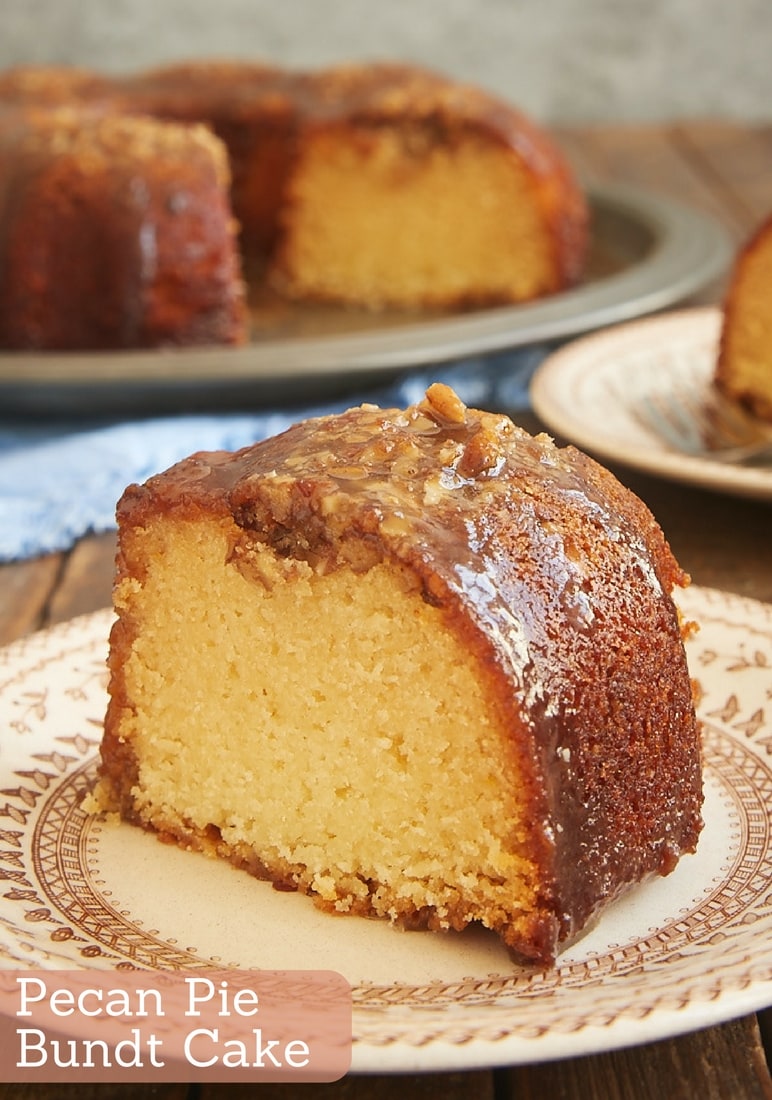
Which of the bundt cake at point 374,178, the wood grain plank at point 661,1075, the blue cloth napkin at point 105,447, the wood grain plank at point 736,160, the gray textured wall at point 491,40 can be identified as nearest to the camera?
the wood grain plank at point 661,1075

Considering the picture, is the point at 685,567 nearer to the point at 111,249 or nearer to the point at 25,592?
the point at 25,592

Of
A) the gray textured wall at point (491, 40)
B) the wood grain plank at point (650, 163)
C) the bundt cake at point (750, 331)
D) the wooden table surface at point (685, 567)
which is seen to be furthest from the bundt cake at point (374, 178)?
the gray textured wall at point (491, 40)

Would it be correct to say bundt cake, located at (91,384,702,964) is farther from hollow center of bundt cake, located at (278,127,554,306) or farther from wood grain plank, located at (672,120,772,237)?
wood grain plank, located at (672,120,772,237)

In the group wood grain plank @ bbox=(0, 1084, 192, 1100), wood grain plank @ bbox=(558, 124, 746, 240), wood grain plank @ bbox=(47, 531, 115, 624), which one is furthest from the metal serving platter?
wood grain plank @ bbox=(0, 1084, 192, 1100)

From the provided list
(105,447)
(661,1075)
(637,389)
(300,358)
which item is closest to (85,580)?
(105,447)

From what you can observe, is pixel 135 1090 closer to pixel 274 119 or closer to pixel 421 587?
pixel 421 587

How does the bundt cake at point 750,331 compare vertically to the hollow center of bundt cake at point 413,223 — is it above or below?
above

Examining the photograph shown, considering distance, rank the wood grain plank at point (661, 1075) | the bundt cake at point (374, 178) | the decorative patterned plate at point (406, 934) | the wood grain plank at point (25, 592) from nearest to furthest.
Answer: the decorative patterned plate at point (406, 934) < the wood grain plank at point (661, 1075) < the wood grain plank at point (25, 592) < the bundt cake at point (374, 178)

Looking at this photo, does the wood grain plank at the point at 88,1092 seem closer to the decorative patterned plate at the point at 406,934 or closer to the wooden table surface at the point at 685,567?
the wooden table surface at the point at 685,567
